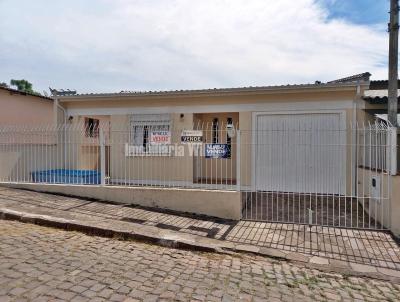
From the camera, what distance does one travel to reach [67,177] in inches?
364

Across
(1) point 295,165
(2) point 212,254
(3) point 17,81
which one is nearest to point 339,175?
(1) point 295,165

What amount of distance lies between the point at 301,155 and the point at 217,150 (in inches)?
107

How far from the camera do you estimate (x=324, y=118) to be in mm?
9469

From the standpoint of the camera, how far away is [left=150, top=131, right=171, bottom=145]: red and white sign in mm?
10055

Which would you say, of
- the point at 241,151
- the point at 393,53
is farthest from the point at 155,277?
the point at 393,53

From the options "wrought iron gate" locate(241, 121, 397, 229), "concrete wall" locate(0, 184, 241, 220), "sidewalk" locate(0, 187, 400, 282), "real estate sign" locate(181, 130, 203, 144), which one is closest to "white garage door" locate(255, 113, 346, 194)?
"wrought iron gate" locate(241, 121, 397, 229)

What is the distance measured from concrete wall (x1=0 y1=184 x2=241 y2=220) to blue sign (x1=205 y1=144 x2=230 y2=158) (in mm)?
1160

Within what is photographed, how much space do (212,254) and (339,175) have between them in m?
5.48

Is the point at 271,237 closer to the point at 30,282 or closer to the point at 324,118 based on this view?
the point at 30,282

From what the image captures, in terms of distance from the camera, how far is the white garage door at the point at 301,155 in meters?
9.22

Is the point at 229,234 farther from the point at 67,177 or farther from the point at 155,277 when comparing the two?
the point at 67,177

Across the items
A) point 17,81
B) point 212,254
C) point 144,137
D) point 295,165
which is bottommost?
point 212,254

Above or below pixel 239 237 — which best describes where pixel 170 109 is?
above

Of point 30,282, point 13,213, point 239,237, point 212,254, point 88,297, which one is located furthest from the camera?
point 13,213
